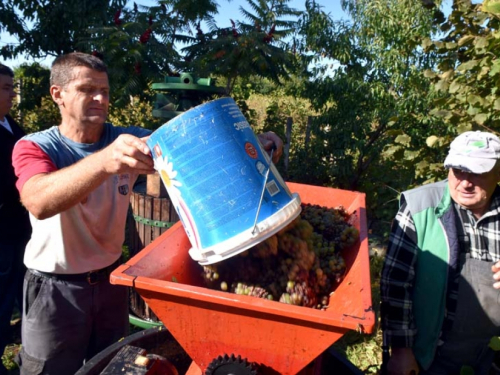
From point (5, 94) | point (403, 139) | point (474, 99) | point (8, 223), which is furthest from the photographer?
point (5, 94)

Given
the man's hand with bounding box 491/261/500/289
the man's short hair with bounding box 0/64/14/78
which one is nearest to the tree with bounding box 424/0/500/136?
the man's hand with bounding box 491/261/500/289

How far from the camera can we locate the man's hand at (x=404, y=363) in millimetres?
2295

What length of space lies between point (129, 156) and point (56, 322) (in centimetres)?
129

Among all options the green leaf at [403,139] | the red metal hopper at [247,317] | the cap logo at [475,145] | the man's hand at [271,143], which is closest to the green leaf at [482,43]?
the green leaf at [403,139]

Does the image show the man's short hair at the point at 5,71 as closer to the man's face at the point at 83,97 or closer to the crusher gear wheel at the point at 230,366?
the man's face at the point at 83,97

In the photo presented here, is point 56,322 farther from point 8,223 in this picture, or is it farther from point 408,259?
point 408,259

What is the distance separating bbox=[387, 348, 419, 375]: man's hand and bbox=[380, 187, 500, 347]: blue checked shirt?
2.1 inches

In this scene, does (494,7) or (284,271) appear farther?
(494,7)

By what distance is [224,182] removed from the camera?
4.81 feet

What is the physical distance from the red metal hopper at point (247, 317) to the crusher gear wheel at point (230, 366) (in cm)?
5

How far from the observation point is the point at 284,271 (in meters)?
1.64

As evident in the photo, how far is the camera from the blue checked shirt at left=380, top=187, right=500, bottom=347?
221cm

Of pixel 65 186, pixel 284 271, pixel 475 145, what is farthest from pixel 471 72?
pixel 65 186

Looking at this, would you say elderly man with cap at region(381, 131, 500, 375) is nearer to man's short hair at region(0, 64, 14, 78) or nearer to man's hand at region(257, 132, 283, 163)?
man's hand at region(257, 132, 283, 163)
